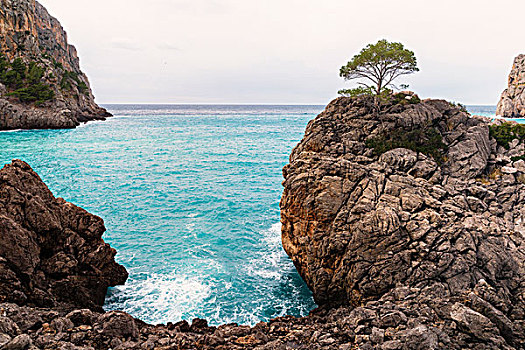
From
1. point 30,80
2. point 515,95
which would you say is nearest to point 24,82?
point 30,80

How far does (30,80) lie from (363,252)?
4382 inches

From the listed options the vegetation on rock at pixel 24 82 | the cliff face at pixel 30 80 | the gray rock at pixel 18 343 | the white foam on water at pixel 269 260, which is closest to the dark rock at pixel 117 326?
the gray rock at pixel 18 343

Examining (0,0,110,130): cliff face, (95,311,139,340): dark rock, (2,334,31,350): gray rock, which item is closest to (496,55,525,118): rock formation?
(95,311,139,340): dark rock

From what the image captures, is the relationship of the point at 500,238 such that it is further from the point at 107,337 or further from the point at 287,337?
the point at 107,337

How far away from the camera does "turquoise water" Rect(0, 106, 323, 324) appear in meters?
16.8

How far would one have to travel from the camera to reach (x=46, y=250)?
13398 millimetres

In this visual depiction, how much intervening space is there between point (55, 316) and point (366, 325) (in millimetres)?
10984

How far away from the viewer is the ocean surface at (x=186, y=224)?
16.8 meters

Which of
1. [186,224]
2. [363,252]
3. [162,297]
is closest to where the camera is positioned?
[363,252]

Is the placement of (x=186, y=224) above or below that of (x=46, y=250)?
below

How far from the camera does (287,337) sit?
36.7 ft

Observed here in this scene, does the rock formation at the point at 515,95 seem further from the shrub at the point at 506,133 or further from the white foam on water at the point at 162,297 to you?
the white foam on water at the point at 162,297

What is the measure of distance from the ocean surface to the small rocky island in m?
2.46

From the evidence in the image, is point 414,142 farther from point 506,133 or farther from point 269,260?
point 269,260
